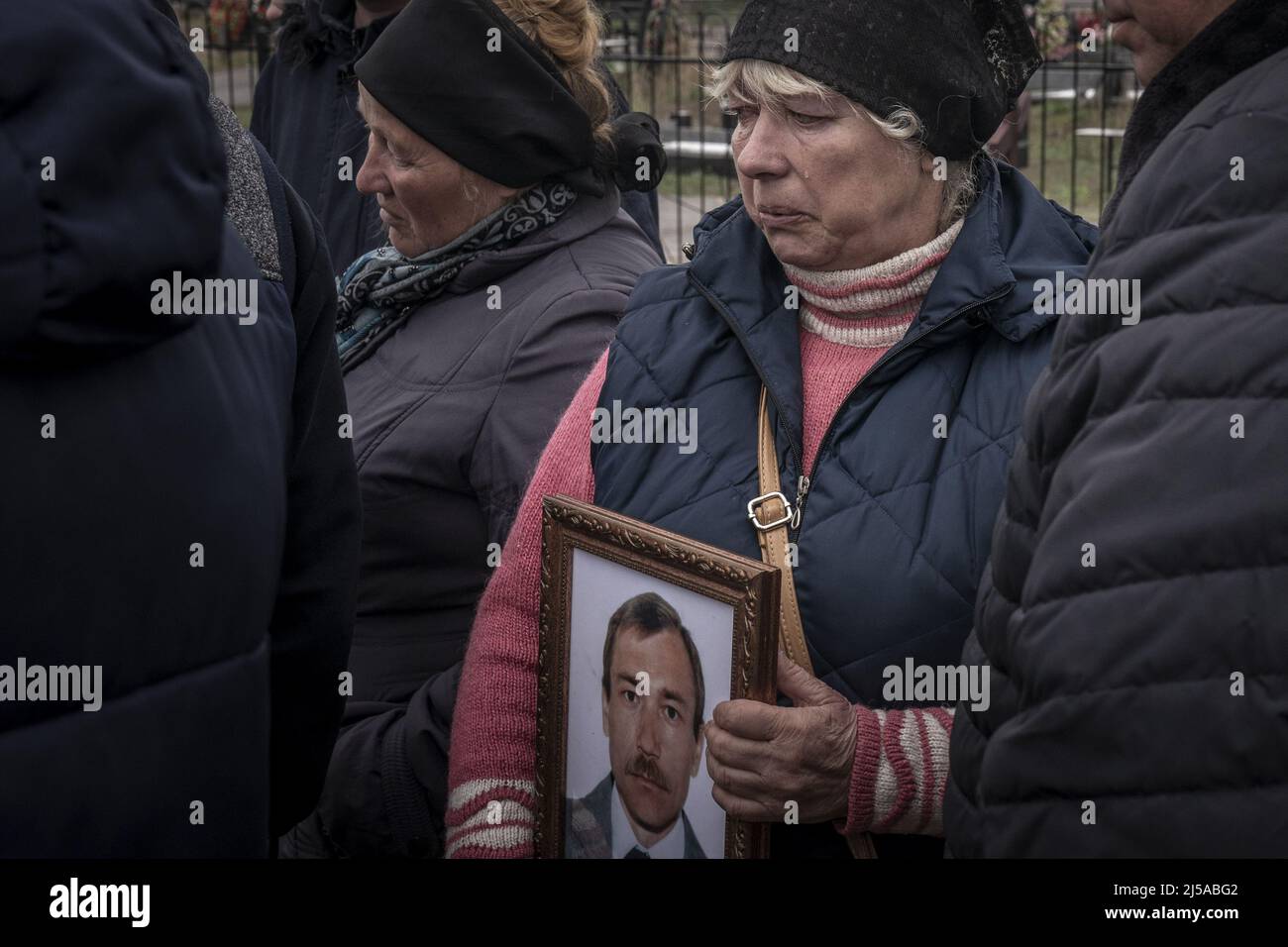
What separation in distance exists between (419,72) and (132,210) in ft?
5.84

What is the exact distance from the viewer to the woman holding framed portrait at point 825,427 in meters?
2.09

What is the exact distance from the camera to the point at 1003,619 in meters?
1.43

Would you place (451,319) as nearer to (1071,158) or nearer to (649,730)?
(649,730)

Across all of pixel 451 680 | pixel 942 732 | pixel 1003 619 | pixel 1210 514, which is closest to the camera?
pixel 1210 514

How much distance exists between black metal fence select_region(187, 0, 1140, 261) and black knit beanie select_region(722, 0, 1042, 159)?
5.93m

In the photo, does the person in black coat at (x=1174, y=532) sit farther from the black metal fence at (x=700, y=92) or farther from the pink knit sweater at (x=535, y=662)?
the black metal fence at (x=700, y=92)

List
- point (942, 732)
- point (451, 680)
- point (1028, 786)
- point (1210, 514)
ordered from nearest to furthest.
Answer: point (1210, 514), point (1028, 786), point (942, 732), point (451, 680)

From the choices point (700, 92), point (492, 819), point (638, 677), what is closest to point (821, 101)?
point (638, 677)

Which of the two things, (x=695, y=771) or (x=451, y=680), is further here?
(x=451, y=680)

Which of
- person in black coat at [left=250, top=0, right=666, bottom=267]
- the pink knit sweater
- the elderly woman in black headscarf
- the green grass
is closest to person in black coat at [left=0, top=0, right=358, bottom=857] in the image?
the pink knit sweater

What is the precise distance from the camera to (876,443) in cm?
216

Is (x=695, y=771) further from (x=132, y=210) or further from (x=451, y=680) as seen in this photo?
(x=132, y=210)
